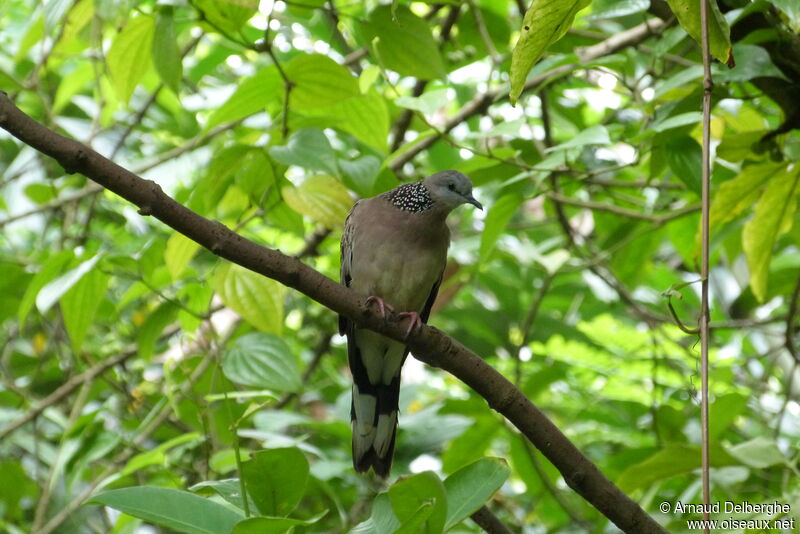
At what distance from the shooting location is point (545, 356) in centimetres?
415

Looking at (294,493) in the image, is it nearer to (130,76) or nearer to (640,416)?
(130,76)

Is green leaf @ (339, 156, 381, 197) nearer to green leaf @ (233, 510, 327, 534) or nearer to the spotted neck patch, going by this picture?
the spotted neck patch

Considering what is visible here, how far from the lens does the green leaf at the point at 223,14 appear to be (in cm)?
259

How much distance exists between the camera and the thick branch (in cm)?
160

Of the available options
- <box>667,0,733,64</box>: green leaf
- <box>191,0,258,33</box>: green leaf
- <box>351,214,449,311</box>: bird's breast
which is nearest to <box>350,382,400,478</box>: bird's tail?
<box>351,214,449,311</box>: bird's breast

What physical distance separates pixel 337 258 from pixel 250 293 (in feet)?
4.66

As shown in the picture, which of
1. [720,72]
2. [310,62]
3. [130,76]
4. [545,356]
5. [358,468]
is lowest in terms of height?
[545,356]

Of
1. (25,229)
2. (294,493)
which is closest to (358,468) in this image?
(294,493)

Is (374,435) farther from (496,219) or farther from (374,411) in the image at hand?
(496,219)

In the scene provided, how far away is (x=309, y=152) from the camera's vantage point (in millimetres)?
2521

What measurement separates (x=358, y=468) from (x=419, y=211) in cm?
96

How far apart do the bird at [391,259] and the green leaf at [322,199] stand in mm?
633

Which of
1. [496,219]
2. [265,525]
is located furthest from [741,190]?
[265,525]

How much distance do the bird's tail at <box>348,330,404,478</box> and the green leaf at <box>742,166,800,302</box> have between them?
130cm
